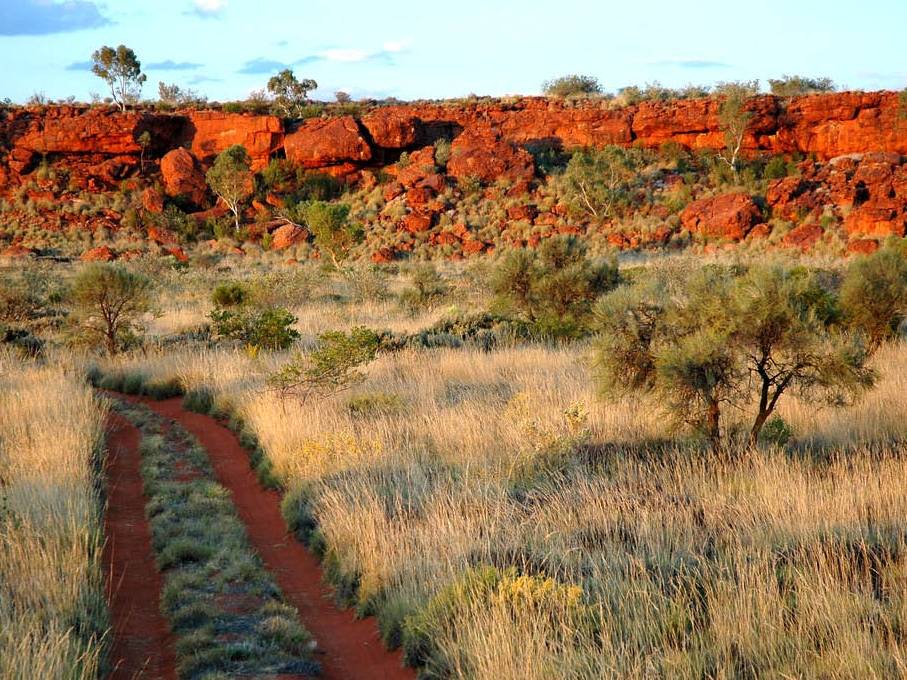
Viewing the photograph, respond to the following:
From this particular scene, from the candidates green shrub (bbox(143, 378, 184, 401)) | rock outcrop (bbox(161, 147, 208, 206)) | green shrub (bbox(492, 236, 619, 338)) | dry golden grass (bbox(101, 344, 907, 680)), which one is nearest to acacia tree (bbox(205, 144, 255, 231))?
rock outcrop (bbox(161, 147, 208, 206))

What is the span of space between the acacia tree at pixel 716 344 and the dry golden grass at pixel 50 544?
Answer: 4.88 metres

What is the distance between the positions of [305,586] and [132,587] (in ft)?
4.02

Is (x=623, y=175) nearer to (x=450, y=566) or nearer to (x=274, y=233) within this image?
(x=274, y=233)

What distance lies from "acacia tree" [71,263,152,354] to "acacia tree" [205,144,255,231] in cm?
3131

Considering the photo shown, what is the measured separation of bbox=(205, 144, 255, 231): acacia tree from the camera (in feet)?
162

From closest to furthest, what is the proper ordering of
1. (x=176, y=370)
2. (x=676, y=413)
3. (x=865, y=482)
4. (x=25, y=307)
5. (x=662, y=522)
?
(x=662, y=522)
(x=865, y=482)
(x=676, y=413)
(x=176, y=370)
(x=25, y=307)

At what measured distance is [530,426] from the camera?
26.3 feet

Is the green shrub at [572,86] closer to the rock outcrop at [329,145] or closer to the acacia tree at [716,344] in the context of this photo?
the rock outcrop at [329,145]

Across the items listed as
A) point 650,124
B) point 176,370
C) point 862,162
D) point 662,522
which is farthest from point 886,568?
point 650,124

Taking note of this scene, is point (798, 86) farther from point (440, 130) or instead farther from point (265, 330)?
point (265, 330)

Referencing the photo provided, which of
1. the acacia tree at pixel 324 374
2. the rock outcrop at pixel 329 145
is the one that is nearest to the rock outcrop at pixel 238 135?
the rock outcrop at pixel 329 145

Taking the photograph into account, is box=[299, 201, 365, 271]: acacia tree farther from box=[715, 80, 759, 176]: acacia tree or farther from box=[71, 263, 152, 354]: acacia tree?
box=[715, 80, 759, 176]: acacia tree

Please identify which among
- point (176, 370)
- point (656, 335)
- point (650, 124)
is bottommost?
point (176, 370)

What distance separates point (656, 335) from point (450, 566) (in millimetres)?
3801
